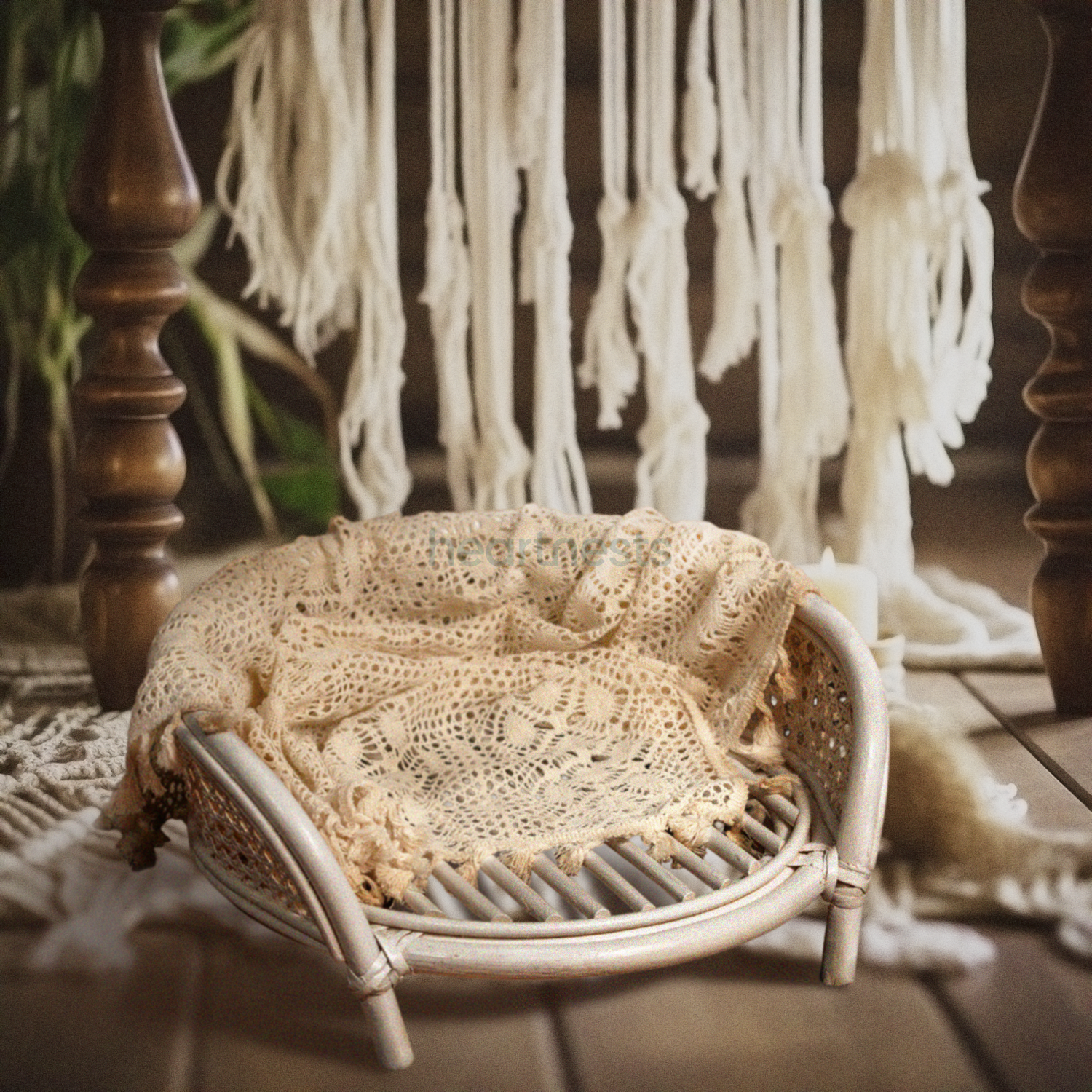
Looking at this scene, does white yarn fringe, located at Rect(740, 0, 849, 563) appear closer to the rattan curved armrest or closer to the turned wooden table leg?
the turned wooden table leg

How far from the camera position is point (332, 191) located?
5.53 feet

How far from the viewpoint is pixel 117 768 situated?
1.25m

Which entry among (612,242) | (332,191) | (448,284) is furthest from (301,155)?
(612,242)

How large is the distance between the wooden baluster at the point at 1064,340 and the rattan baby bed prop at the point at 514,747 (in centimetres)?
34

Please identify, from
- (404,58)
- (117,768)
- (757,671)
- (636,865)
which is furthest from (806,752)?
(404,58)

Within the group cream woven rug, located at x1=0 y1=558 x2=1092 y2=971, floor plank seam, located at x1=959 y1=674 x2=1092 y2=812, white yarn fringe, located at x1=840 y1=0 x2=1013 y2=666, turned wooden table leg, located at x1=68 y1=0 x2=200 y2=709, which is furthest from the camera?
white yarn fringe, located at x1=840 y1=0 x2=1013 y2=666

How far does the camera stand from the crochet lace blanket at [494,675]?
3.30 ft

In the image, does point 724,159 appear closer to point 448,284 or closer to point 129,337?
point 448,284

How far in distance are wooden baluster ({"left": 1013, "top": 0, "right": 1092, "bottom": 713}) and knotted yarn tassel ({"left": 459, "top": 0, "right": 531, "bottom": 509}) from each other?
1.84 feet

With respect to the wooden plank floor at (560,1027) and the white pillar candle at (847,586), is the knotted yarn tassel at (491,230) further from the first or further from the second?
the wooden plank floor at (560,1027)

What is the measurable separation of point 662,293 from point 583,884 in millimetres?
831

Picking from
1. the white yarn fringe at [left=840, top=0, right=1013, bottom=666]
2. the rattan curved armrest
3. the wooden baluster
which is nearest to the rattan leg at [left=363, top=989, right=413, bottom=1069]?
the rattan curved armrest

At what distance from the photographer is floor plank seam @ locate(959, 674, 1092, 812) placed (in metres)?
1.19

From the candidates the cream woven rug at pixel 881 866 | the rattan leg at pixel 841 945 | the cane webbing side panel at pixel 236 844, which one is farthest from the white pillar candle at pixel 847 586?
the cane webbing side panel at pixel 236 844
